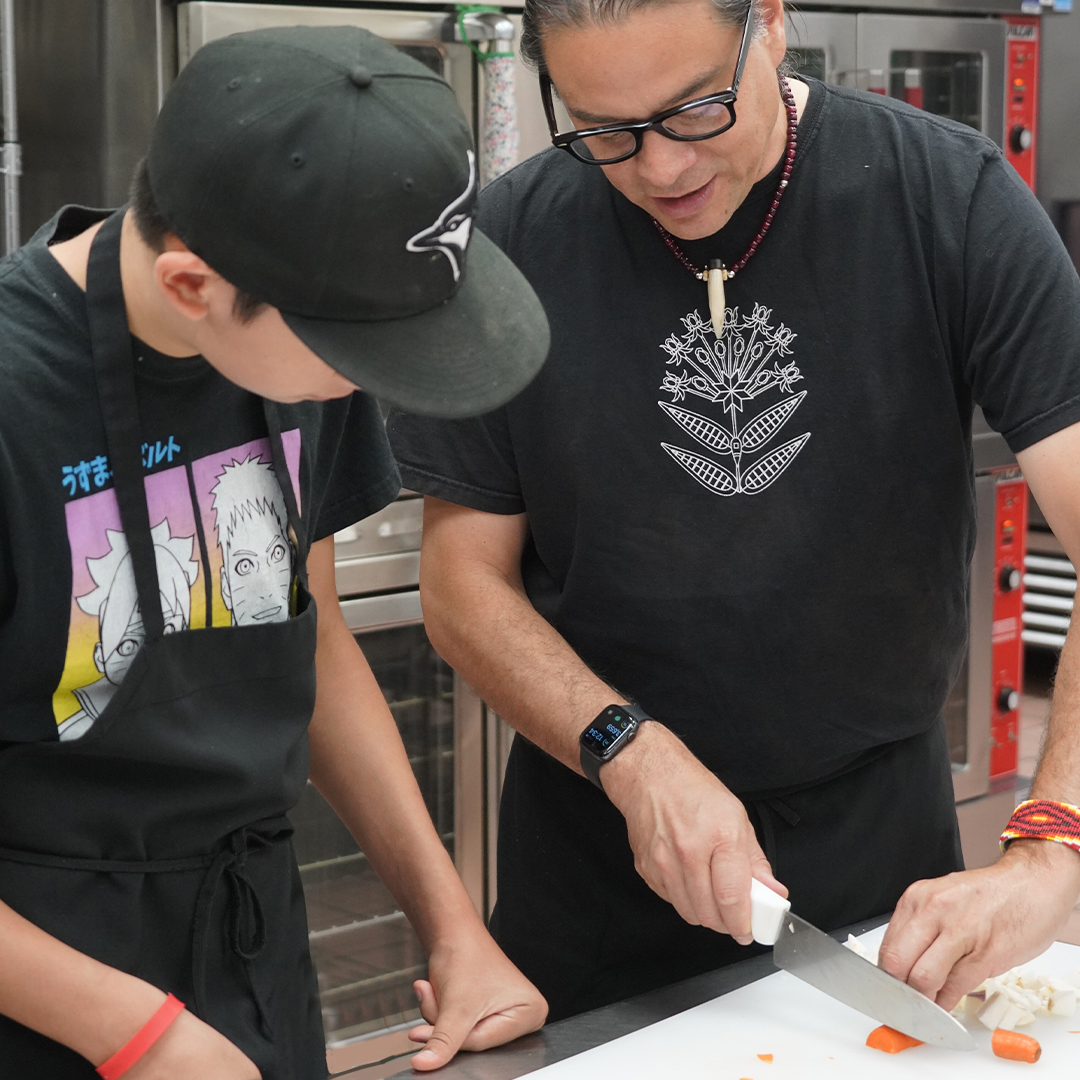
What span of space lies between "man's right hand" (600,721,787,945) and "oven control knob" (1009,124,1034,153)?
2338mm

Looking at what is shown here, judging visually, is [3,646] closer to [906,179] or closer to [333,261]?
[333,261]

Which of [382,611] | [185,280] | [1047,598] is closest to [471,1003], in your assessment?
[185,280]

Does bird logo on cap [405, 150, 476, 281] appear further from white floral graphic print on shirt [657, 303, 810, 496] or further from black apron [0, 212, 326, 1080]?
white floral graphic print on shirt [657, 303, 810, 496]

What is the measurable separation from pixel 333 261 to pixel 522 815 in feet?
2.95

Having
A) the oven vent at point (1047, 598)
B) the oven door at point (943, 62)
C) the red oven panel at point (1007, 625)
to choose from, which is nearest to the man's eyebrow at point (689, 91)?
the oven door at point (943, 62)

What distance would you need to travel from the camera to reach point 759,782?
1.44m

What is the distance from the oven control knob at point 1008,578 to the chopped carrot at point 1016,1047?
7.34ft

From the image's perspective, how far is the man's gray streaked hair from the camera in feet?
3.86

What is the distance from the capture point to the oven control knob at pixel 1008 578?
3232mm

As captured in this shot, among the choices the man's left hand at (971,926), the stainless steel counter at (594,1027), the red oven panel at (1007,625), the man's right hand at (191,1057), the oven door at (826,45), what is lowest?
the red oven panel at (1007,625)

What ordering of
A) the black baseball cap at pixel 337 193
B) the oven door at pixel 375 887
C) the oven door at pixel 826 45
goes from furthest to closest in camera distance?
the oven door at pixel 826 45 < the oven door at pixel 375 887 < the black baseball cap at pixel 337 193

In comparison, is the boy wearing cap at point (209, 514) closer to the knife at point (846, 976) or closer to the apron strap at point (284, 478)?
the apron strap at point (284, 478)

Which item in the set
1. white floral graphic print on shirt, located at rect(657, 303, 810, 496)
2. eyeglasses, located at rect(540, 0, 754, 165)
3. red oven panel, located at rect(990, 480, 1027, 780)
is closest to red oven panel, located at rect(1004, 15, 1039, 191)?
red oven panel, located at rect(990, 480, 1027, 780)

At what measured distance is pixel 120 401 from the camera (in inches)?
38.4
